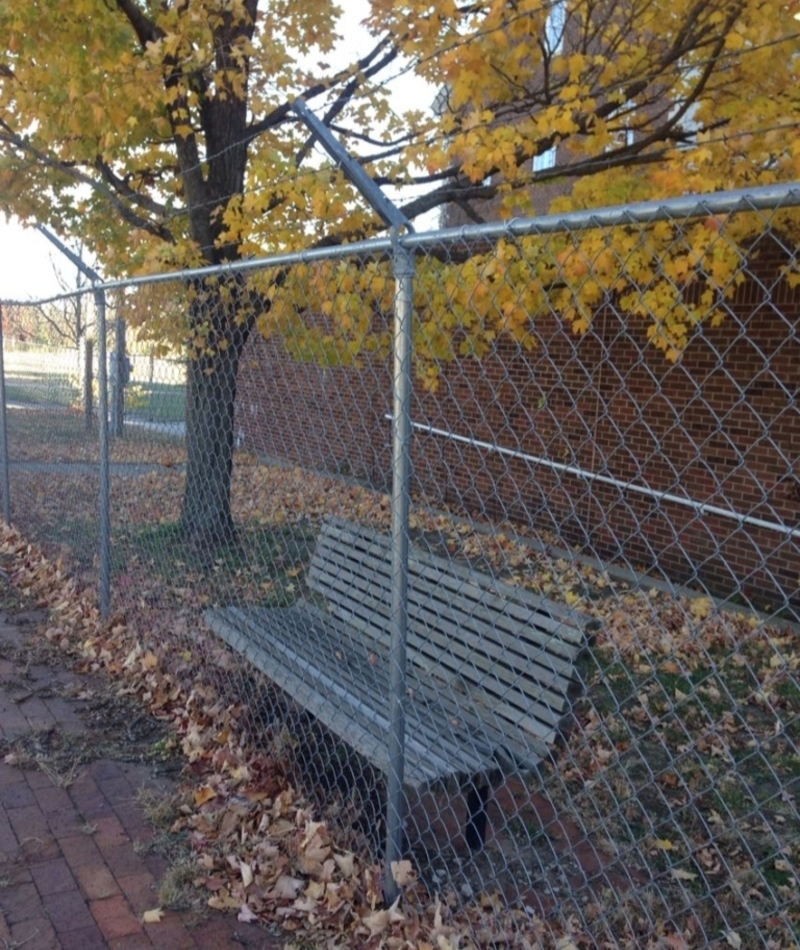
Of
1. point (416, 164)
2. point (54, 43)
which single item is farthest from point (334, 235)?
point (54, 43)

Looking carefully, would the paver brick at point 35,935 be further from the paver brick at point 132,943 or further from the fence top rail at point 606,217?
the fence top rail at point 606,217

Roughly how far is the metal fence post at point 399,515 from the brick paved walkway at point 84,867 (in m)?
0.64

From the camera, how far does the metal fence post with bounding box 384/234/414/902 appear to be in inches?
108

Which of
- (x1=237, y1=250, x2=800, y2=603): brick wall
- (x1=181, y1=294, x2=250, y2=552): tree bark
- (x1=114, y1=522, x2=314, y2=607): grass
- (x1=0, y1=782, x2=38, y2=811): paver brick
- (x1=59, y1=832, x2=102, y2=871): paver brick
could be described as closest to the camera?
(x1=59, y1=832, x2=102, y2=871): paver brick

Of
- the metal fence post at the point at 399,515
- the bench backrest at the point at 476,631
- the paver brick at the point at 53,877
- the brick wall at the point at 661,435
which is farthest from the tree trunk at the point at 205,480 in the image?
the metal fence post at the point at 399,515

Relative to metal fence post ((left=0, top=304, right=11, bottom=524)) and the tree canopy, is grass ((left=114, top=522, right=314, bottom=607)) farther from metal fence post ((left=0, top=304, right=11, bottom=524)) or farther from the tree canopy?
metal fence post ((left=0, top=304, right=11, bottom=524))

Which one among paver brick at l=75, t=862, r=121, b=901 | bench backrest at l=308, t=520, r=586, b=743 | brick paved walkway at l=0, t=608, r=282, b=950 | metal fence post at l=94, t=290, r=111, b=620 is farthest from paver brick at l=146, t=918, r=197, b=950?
metal fence post at l=94, t=290, r=111, b=620

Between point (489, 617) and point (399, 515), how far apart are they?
3.04 ft

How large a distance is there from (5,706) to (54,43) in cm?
438

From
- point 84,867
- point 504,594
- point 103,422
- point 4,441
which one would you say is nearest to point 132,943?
point 84,867

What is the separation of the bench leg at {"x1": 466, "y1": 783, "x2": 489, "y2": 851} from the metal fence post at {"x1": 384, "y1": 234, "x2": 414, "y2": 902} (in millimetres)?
278

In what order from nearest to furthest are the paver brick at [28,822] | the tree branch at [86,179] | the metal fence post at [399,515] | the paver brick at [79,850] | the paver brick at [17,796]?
the metal fence post at [399,515]
the paver brick at [79,850]
the paver brick at [28,822]
the paver brick at [17,796]
the tree branch at [86,179]

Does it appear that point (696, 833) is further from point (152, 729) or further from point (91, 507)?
point (91, 507)

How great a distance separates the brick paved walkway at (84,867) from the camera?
2.95 meters
